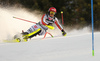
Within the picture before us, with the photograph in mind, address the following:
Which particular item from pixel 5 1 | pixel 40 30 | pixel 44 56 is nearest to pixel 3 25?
pixel 40 30

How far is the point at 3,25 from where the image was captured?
8297mm

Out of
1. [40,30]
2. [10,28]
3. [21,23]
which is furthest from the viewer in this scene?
[21,23]

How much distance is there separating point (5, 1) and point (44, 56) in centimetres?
1682

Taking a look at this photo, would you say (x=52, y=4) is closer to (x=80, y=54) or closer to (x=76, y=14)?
(x=76, y=14)

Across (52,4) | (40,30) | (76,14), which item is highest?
(52,4)

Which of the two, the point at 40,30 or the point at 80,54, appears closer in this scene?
the point at 80,54

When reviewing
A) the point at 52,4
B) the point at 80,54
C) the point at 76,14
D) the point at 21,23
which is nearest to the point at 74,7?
the point at 76,14

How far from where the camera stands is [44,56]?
10.2 feet

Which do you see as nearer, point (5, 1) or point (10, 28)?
point (10, 28)

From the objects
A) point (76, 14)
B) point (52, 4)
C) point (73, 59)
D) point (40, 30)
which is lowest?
point (73, 59)

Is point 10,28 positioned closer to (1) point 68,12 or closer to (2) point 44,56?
(2) point 44,56

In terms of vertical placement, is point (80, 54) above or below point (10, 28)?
below

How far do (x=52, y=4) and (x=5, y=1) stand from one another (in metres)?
5.42

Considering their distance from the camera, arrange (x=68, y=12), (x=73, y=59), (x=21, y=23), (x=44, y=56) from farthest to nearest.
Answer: (x=68, y=12) → (x=21, y=23) → (x=44, y=56) → (x=73, y=59)
